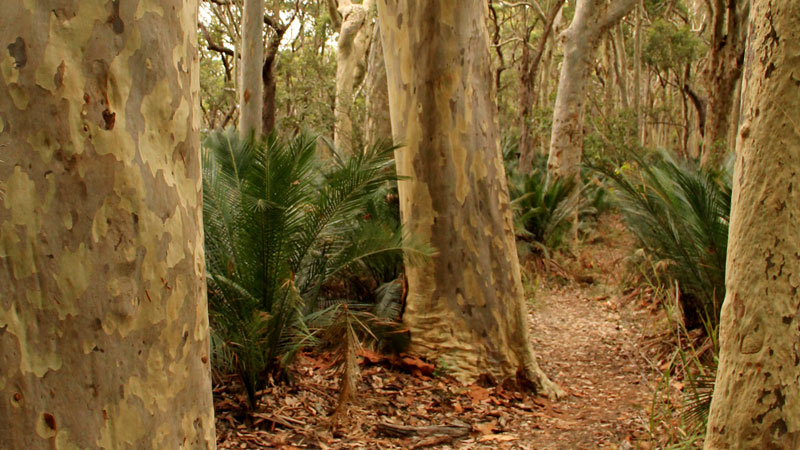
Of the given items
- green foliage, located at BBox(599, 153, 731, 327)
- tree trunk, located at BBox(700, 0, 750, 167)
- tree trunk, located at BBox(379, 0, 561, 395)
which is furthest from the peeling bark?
tree trunk, located at BBox(379, 0, 561, 395)

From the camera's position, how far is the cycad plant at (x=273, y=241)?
3826 millimetres

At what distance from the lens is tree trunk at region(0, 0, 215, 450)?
154cm

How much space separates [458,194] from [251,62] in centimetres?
490

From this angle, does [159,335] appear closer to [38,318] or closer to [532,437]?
[38,318]

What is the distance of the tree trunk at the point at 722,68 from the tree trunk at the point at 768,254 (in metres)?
8.67

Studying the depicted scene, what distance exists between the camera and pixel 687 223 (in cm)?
525

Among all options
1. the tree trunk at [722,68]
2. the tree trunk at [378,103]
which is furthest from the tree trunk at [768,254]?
the tree trunk at [722,68]

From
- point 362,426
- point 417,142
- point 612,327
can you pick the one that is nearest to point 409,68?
point 417,142

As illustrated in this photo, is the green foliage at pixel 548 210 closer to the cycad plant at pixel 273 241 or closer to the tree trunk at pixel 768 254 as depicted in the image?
the cycad plant at pixel 273 241

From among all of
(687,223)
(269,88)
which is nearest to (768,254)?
(687,223)

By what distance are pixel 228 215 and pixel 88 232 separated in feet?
8.41

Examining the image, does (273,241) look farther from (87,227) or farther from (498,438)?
(87,227)

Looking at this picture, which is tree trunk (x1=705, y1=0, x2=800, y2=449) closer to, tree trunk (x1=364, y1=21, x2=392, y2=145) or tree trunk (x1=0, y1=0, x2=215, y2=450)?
tree trunk (x1=0, y1=0, x2=215, y2=450)

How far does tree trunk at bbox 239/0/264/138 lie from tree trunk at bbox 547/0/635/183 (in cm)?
445
